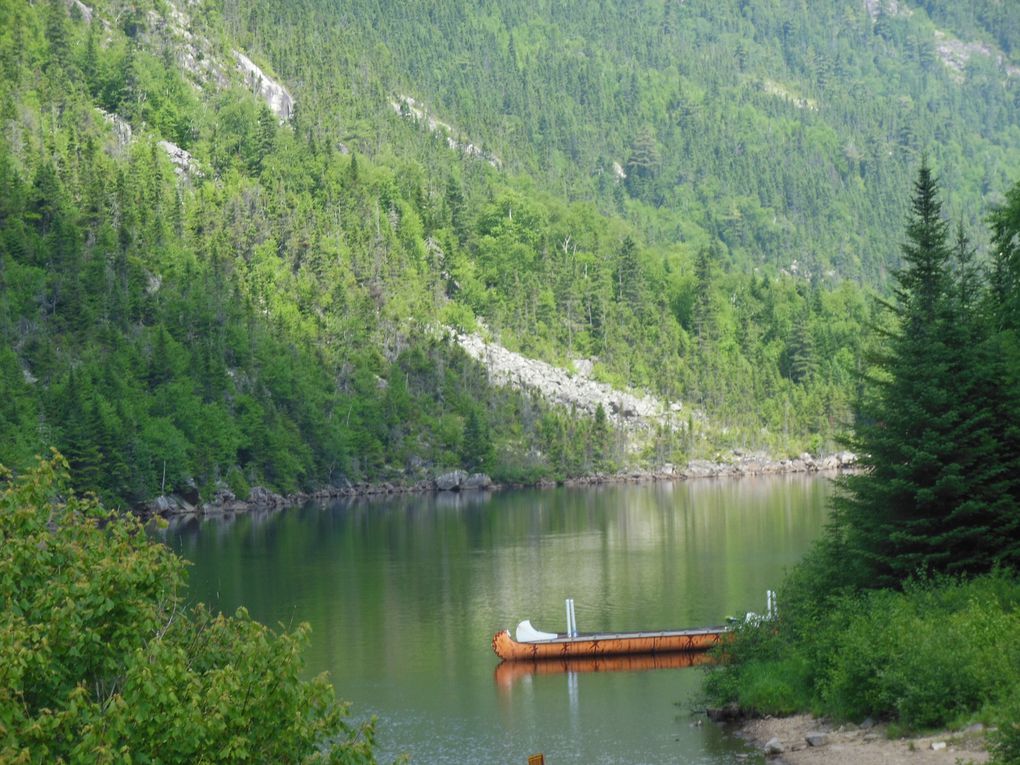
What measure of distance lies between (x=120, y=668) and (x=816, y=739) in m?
24.3

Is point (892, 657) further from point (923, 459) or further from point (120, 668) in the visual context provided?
point (120, 668)

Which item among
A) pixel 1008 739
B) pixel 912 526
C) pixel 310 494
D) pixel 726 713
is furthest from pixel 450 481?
pixel 1008 739

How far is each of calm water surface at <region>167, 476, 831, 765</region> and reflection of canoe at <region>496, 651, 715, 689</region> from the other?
0.43m

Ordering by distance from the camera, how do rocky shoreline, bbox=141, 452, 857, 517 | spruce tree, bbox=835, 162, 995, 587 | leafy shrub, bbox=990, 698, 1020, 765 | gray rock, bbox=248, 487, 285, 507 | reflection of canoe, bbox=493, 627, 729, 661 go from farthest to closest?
gray rock, bbox=248, 487, 285, 507 → rocky shoreline, bbox=141, 452, 857, 517 → reflection of canoe, bbox=493, 627, 729, 661 → spruce tree, bbox=835, 162, 995, 587 → leafy shrub, bbox=990, 698, 1020, 765

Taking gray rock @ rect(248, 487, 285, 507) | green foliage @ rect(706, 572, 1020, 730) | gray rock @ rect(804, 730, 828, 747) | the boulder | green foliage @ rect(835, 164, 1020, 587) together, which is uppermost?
green foliage @ rect(835, 164, 1020, 587)

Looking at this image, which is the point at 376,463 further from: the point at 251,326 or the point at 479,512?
the point at 479,512

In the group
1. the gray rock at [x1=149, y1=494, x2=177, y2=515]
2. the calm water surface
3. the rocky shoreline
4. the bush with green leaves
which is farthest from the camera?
the rocky shoreline

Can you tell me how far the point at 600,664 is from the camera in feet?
203

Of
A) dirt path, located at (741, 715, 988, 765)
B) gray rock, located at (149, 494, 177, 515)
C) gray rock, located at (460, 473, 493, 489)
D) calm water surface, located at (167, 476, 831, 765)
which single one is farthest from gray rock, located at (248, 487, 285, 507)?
dirt path, located at (741, 715, 988, 765)

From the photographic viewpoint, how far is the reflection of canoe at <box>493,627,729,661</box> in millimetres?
62219

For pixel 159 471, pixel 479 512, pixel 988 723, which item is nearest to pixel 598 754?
pixel 988 723

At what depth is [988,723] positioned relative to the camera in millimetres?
35438

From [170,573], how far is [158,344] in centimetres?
15623

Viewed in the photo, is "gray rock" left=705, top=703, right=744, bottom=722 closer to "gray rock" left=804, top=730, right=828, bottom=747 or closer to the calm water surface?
the calm water surface
